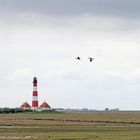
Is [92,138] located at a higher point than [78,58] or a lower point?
lower

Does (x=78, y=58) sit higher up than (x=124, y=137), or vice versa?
(x=78, y=58)

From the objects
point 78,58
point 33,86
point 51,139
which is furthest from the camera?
point 33,86

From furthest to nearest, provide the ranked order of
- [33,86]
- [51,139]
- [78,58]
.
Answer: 1. [33,86]
2. [78,58]
3. [51,139]

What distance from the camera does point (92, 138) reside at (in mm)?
68750

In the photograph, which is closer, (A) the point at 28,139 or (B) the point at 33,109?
(A) the point at 28,139

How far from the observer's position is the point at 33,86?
7431 inches

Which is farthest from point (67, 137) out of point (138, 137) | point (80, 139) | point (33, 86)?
point (33, 86)

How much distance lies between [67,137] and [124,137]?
6.34 metres

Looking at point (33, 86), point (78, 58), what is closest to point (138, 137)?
point (78, 58)

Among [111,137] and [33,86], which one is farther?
[33,86]

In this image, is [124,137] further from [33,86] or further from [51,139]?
[33,86]

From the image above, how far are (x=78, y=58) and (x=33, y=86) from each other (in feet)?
383

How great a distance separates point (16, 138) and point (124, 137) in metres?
11.9

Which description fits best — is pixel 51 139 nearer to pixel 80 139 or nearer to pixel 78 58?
pixel 80 139
